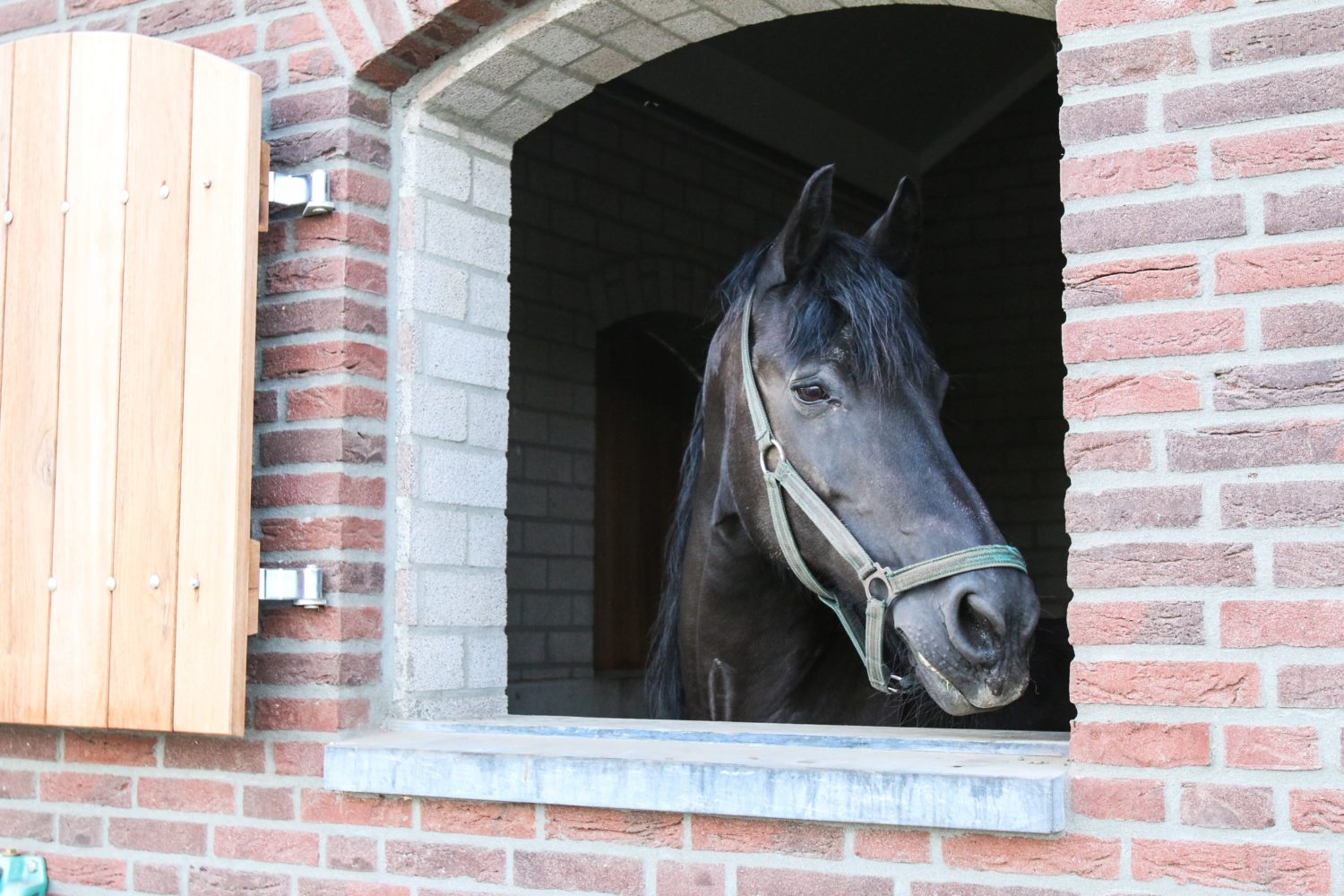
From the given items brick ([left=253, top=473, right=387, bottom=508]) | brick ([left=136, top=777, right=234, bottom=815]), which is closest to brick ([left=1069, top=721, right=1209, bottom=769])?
brick ([left=253, top=473, right=387, bottom=508])

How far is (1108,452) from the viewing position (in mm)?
2133

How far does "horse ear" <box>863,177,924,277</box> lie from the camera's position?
321 cm

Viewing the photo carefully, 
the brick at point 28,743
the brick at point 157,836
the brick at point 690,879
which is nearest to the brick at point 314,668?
the brick at point 157,836

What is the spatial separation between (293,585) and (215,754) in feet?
1.43

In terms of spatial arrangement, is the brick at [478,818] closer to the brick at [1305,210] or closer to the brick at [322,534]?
the brick at [322,534]

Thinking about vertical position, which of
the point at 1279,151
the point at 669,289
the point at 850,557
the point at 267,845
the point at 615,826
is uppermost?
the point at 669,289

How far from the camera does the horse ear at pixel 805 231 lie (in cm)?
284

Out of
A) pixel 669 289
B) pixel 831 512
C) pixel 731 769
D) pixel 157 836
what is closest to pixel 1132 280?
pixel 831 512

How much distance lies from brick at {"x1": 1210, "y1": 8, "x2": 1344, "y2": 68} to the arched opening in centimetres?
39

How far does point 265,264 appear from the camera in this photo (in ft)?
9.76

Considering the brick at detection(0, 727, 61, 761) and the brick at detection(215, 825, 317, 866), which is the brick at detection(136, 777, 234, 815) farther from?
the brick at detection(0, 727, 61, 761)

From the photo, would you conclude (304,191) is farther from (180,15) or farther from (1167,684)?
(1167,684)

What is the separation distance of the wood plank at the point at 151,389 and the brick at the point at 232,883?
369 millimetres

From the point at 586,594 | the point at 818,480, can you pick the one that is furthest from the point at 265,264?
the point at 586,594
